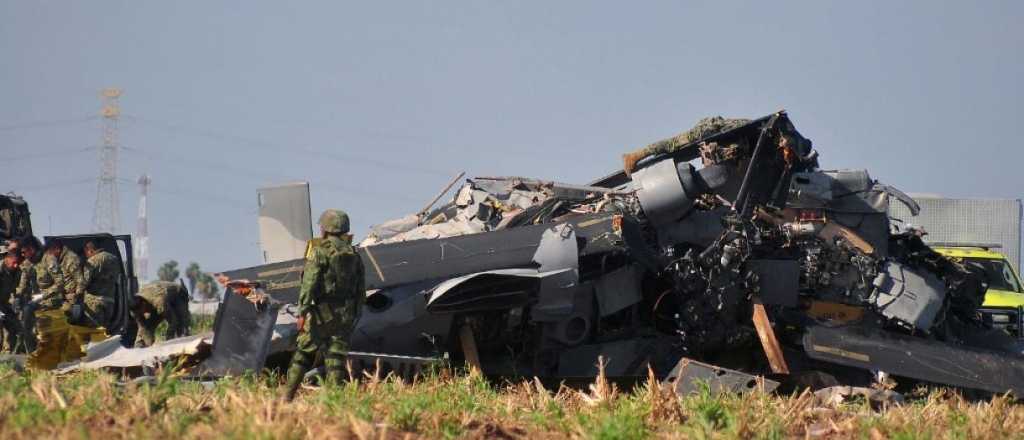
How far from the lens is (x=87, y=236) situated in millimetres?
16094

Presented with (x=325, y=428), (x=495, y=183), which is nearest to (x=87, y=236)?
(x=495, y=183)

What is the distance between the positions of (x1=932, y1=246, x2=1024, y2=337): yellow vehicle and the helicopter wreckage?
4.66 metres

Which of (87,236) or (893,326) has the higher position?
(87,236)

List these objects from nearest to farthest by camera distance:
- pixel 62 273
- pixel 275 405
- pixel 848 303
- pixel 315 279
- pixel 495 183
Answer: pixel 275 405
pixel 315 279
pixel 848 303
pixel 495 183
pixel 62 273

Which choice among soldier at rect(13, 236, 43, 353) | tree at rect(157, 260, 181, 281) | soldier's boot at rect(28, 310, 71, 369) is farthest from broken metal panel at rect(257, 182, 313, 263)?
tree at rect(157, 260, 181, 281)

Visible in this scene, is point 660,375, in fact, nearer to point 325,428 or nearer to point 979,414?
point 979,414

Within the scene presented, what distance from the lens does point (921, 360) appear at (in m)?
12.7

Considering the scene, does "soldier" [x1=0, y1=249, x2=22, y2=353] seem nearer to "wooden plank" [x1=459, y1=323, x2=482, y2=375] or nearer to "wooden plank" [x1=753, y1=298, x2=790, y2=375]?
"wooden plank" [x1=459, y1=323, x2=482, y2=375]

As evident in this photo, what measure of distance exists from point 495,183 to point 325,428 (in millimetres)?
7435

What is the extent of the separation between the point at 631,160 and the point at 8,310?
31.3ft

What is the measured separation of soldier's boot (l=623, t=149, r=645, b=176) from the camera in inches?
568

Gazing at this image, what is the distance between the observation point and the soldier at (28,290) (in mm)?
17172

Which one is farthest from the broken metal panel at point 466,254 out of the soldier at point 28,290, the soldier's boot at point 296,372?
the soldier at point 28,290

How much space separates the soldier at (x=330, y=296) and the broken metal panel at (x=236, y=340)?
3.95 feet
